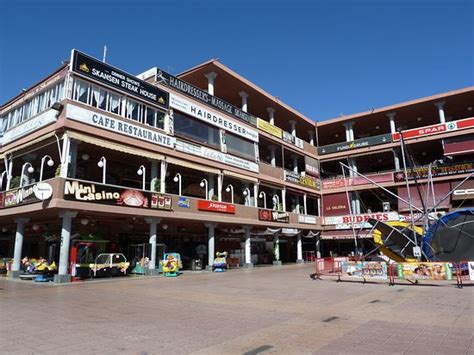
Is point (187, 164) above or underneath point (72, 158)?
above

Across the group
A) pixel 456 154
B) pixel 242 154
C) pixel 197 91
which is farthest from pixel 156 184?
pixel 456 154

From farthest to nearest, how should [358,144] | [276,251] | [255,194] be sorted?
[358,144]
[276,251]
[255,194]

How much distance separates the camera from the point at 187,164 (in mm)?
28016

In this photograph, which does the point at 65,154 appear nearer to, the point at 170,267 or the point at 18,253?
the point at 18,253

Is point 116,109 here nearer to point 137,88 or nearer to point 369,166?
point 137,88

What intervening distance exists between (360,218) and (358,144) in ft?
28.8

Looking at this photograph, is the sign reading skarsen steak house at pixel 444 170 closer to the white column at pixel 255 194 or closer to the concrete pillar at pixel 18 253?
the white column at pixel 255 194

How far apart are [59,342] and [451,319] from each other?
28.5ft

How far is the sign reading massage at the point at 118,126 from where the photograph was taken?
2144 cm

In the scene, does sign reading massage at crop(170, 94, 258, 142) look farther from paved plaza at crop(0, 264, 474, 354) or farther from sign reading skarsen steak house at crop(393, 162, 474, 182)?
sign reading skarsen steak house at crop(393, 162, 474, 182)

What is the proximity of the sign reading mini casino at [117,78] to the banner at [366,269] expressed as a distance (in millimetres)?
Answer: 15881

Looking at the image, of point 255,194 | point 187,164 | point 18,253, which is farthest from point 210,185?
point 18,253

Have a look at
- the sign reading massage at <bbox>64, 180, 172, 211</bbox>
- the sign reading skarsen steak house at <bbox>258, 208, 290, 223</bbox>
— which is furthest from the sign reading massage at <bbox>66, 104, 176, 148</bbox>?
the sign reading skarsen steak house at <bbox>258, 208, 290, 223</bbox>

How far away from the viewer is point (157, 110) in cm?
2644
